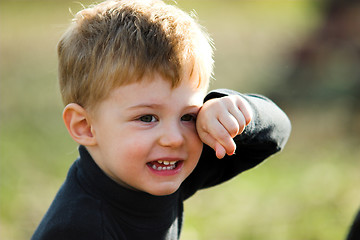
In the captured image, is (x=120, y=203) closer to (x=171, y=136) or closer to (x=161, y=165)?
(x=161, y=165)

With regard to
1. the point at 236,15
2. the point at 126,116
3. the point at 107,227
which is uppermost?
the point at 126,116

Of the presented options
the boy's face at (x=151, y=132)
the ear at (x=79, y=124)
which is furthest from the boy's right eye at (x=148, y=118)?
the ear at (x=79, y=124)

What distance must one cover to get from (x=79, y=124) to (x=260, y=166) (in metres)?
3.21

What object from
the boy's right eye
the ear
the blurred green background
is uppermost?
the boy's right eye

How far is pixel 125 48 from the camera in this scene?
1968 mm

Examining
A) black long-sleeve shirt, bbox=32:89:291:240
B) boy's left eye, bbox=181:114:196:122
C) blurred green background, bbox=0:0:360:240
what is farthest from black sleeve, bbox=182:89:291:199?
blurred green background, bbox=0:0:360:240

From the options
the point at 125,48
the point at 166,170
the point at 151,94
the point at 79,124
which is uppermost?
the point at 125,48

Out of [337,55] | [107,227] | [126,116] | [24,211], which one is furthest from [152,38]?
[337,55]

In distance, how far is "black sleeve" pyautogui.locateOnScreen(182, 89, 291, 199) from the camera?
7.37ft

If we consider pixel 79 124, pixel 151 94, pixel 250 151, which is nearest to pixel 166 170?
pixel 151 94

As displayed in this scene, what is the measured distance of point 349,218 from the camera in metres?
3.97

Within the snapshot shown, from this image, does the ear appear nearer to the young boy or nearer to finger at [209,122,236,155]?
the young boy

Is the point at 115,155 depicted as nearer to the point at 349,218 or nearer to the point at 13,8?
the point at 349,218

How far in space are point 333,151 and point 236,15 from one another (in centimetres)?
765
